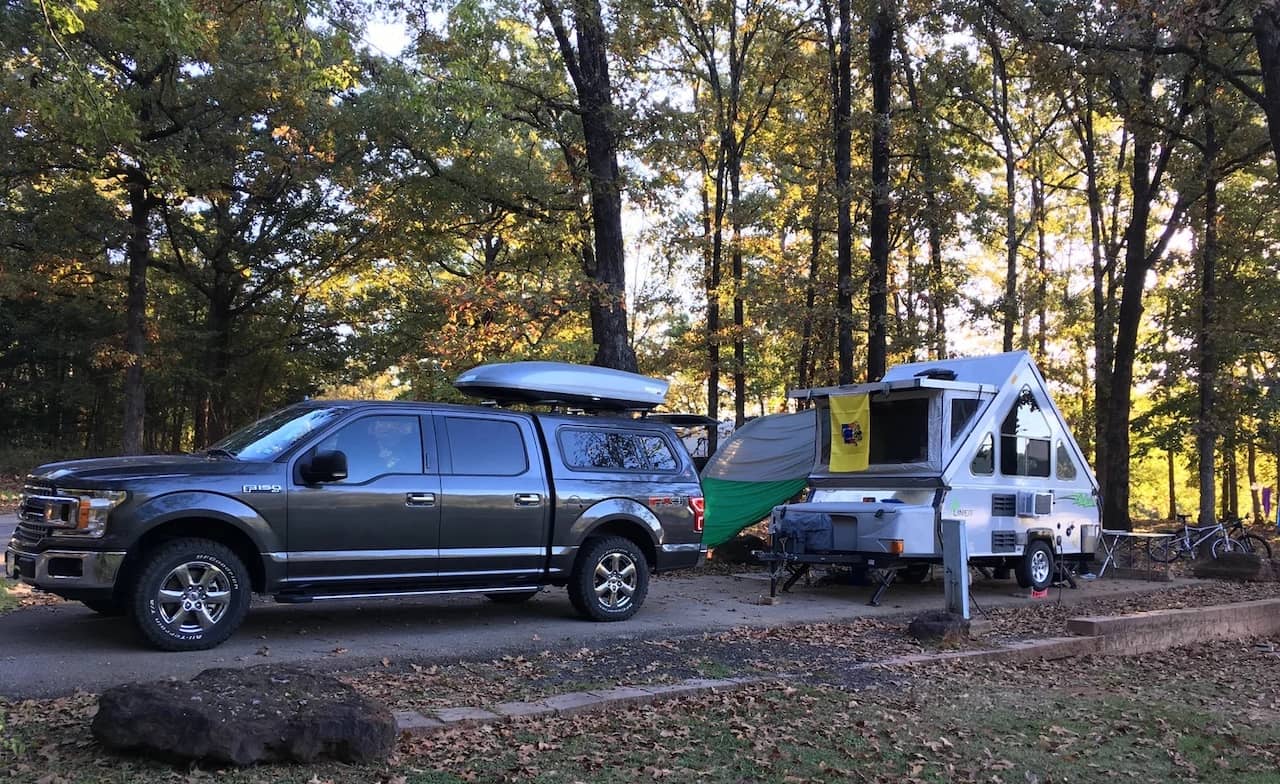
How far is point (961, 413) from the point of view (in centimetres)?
1142

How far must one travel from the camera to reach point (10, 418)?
114ft

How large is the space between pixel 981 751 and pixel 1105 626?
13.6 feet

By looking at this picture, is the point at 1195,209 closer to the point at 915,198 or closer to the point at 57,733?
the point at 915,198

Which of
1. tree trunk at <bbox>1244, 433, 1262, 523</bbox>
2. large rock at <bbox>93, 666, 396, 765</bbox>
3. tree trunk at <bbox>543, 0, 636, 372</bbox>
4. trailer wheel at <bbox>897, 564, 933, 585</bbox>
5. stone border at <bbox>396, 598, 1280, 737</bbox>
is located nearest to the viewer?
large rock at <bbox>93, 666, 396, 765</bbox>

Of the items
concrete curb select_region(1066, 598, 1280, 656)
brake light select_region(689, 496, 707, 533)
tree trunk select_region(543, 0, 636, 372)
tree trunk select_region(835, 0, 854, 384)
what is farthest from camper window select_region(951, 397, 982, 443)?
tree trunk select_region(835, 0, 854, 384)

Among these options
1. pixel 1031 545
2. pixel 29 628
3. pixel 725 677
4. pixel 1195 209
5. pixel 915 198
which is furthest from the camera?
pixel 1195 209

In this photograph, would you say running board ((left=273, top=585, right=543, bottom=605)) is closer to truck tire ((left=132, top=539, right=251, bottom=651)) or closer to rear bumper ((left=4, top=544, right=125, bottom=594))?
truck tire ((left=132, top=539, right=251, bottom=651))

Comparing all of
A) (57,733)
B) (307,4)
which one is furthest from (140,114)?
(57,733)

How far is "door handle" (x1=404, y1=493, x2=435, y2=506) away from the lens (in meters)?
7.80

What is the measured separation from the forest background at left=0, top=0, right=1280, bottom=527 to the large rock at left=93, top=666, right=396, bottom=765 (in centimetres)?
586

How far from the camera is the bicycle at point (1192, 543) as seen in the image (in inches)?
667

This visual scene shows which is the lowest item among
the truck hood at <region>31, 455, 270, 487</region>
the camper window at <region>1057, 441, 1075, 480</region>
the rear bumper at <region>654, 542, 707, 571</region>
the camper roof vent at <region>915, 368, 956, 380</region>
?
the rear bumper at <region>654, 542, 707, 571</region>

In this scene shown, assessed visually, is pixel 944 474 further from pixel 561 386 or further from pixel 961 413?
pixel 561 386

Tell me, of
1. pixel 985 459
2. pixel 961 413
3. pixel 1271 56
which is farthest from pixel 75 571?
pixel 1271 56
